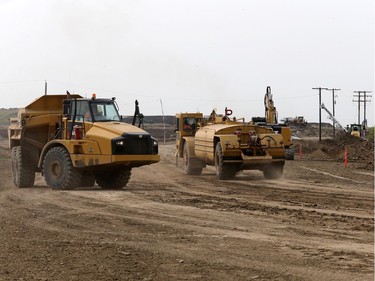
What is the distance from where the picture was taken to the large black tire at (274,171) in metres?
23.7

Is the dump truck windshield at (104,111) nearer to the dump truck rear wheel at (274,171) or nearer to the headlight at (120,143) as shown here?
the headlight at (120,143)

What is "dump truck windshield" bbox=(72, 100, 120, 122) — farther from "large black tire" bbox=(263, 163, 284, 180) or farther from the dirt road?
"large black tire" bbox=(263, 163, 284, 180)

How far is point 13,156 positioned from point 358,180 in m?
11.6

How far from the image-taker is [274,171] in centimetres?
2391

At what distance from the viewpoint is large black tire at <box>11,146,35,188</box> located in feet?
66.3

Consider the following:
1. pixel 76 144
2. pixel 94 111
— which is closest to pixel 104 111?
pixel 94 111

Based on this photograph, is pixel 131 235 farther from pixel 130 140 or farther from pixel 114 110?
pixel 114 110

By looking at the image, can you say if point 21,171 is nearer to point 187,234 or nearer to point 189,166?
point 189,166

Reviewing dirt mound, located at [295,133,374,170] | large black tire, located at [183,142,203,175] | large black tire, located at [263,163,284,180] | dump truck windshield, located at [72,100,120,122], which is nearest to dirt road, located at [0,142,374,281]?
dump truck windshield, located at [72,100,120,122]

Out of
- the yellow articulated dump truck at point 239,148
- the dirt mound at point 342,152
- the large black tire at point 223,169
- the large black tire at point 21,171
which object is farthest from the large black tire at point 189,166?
the dirt mound at point 342,152

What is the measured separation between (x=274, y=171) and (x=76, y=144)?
27.4 feet

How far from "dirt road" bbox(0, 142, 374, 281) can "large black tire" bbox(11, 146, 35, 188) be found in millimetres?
822

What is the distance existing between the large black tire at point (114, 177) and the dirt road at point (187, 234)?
73 cm

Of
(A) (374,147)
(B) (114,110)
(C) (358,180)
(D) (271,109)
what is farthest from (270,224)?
(A) (374,147)
